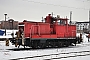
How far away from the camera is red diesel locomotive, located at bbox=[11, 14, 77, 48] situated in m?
17.8

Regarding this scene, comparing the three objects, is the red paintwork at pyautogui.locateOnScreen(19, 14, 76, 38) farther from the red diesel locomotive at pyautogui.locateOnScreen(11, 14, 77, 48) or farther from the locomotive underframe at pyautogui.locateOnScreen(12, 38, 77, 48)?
the locomotive underframe at pyautogui.locateOnScreen(12, 38, 77, 48)

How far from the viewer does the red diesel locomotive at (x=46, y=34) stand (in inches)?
701

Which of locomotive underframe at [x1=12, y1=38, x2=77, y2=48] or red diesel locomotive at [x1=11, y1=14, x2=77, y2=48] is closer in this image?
locomotive underframe at [x1=12, y1=38, x2=77, y2=48]

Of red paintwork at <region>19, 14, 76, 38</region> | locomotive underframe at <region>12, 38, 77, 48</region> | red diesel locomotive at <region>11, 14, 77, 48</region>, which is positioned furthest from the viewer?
red paintwork at <region>19, 14, 76, 38</region>

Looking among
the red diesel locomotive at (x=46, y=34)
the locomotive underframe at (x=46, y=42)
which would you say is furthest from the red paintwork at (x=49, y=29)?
the locomotive underframe at (x=46, y=42)

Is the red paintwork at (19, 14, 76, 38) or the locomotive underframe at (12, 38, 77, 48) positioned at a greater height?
the red paintwork at (19, 14, 76, 38)

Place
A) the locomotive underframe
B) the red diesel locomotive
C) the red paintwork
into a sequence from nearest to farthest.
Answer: the locomotive underframe < the red diesel locomotive < the red paintwork

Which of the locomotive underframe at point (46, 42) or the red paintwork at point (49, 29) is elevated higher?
the red paintwork at point (49, 29)

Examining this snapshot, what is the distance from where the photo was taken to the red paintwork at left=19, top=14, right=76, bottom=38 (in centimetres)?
1834

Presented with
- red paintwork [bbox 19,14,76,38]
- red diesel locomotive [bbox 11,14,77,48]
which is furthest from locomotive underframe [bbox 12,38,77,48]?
red paintwork [bbox 19,14,76,38]

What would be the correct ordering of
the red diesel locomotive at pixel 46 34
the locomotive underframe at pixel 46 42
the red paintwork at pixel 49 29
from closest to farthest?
the locomotive underframe at pixel 46 42
the red diesel locomotive at pixel 46 34
the red paintwork at pixel 49 29

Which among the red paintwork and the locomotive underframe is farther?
the red paintwork

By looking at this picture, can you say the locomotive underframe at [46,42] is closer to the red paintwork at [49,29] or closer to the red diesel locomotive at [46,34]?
the red diesel locomotive at [46,34]

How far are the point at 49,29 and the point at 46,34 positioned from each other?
2.80ft
